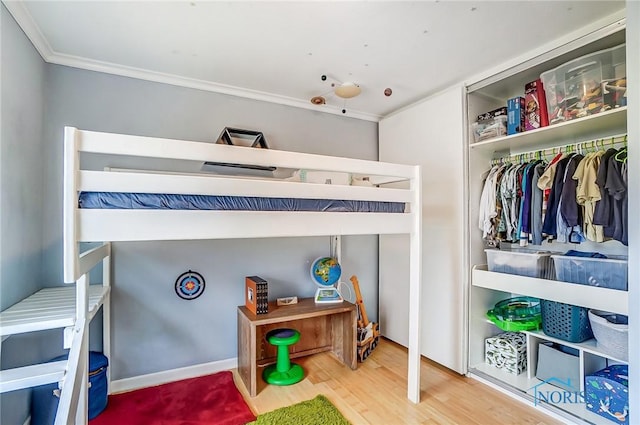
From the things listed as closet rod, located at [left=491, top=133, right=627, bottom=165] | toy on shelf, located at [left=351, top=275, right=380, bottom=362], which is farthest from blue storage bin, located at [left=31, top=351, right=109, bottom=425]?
closet rod, located at [left=491, top=133, right=627, bottom=165]

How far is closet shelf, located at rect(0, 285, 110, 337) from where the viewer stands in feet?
4.24

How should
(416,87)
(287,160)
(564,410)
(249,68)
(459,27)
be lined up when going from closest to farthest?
(287,160)
(459,27)
(564,410)
(249,68)
(416,87)

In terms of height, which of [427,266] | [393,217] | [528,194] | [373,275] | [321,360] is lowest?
[321,360]

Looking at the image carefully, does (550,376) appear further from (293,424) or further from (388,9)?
(388,9)

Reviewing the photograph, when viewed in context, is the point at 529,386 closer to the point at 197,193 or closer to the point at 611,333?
the point at 611,333

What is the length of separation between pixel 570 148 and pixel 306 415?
8.18 feet

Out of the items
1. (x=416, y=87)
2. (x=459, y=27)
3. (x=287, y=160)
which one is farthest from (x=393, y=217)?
(x=416, y=87)

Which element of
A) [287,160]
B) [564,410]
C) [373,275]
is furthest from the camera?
[373,275]

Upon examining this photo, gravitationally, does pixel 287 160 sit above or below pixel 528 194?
above

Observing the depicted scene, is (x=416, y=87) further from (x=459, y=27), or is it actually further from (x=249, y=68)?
(x=249, y=68)

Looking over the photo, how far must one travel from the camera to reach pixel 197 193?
1371 mm

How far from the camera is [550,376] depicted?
2152 millimetres

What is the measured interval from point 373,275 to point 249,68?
2238 millimetres

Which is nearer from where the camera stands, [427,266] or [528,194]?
[528,194]
